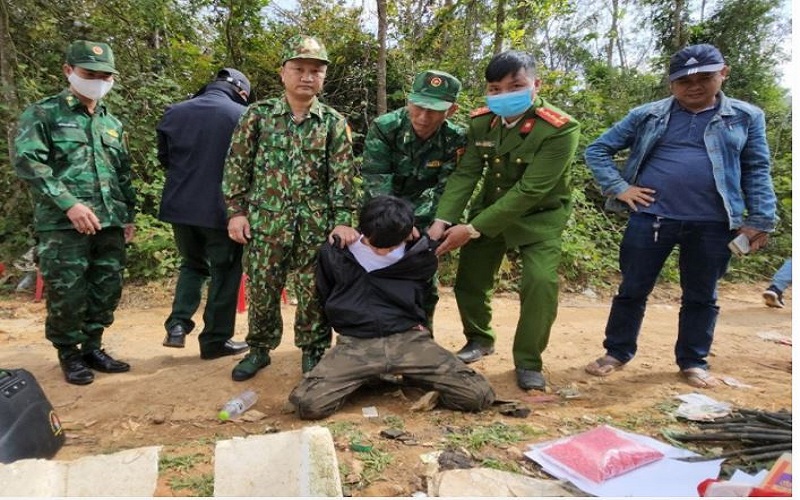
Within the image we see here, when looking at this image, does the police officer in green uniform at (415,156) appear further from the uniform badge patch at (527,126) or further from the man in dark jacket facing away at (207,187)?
the man in dark jacket facing away at (207,187)

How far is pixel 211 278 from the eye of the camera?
12.4 ft

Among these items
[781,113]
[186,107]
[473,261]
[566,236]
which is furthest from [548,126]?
[781,113]

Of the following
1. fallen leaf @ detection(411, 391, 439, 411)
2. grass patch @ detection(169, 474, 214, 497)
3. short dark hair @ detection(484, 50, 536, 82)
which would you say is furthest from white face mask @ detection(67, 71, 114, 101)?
fallen leaf @ detection(411, 391, 439, 411)

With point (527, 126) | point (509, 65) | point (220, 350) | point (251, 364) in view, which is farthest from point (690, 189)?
point (220, 350)

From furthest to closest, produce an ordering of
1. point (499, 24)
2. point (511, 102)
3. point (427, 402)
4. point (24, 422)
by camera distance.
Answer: point (499, 24)
point (511, 102)
point (427, 402)
point (24, 422)

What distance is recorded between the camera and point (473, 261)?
369 centimetres

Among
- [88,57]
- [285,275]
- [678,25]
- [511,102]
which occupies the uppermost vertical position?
[678,25]

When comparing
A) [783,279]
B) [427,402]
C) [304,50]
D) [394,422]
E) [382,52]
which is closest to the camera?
[394,422]

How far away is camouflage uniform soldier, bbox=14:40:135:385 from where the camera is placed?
10.4ft

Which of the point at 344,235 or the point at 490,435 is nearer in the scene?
the point at 490,435

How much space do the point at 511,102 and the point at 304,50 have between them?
1.19m

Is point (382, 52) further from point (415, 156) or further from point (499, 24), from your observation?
point (415, 156)

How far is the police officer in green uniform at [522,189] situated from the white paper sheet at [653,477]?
109cm

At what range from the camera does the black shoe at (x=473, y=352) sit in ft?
12.4
